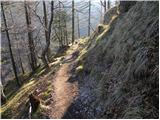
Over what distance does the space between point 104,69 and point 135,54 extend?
312cm

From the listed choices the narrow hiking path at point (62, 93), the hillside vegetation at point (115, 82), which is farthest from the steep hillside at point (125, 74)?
the narrow hiking path at point (62, 93)

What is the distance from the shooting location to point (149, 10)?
1355 cm

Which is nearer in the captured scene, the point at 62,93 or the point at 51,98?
the point at 51,98

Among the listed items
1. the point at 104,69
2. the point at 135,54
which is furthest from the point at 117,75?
the point at 104,69

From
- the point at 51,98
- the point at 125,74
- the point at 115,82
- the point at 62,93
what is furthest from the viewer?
the point at 62,93

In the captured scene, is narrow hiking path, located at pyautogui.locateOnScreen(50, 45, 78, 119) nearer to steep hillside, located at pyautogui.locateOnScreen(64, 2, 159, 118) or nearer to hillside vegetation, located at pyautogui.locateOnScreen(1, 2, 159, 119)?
hillside vegetation, located at pyautogui.locateOnScreen(1, 2, 159, 119)

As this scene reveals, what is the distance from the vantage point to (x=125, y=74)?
36.3ft

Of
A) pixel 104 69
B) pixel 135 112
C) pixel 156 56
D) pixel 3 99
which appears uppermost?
pixel 156 56

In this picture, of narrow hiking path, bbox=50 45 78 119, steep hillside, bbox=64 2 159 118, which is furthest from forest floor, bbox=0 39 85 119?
steep hillside, bbox=64 2 159 118

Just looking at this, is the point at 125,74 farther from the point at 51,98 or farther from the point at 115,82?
the point at 51,98

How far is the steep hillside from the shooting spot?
9016 millimetres

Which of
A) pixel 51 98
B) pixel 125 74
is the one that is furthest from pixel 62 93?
pixel 125 74

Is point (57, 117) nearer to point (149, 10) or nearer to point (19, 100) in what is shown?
point (19, 100)

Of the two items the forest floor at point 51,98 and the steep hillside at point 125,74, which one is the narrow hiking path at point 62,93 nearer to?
the forest floor at point 51,98
